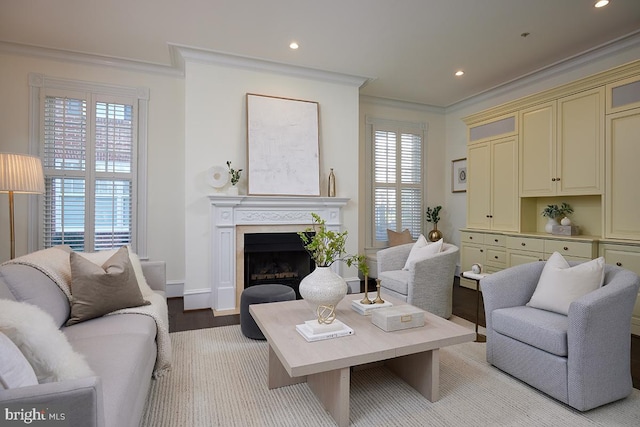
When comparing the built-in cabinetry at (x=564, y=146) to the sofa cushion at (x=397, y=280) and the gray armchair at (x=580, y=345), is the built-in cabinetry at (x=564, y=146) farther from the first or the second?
the sofa cushion at (x=397, y=280)

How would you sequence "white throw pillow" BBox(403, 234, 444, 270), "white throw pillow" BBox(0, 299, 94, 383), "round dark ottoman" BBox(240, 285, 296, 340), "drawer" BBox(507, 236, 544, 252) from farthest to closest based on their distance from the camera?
"drawer" BBox(507, 236, 544, 252) → "white throw pillow" BBox(403, 234, 444, 270) → "round dark ottoman" BBox(240, 285, 296, 340) → "white throw pillow" BBox(0, 299, 94, 383)

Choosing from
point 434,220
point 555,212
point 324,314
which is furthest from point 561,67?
point 324,314

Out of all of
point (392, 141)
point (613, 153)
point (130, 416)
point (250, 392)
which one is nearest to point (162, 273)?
point (250, 392)

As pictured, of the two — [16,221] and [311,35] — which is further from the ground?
[311,35]

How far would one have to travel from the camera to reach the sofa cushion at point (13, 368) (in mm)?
955

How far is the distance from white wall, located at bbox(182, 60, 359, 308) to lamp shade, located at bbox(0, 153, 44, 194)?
4.55 feet

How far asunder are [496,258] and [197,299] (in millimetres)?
3876

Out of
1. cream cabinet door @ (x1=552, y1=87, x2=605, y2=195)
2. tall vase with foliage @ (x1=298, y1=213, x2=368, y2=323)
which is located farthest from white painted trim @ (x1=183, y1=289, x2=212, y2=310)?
cream cabinet door @ (x1=552, y1=87, x2=605, y2=195)

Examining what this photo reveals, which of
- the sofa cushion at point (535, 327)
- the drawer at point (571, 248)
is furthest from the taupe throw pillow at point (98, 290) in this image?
the drawer at point (571, 248)

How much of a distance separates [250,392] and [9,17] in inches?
159

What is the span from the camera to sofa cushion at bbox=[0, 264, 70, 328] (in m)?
1.77

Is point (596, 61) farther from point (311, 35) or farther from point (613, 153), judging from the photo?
point (311, 35)

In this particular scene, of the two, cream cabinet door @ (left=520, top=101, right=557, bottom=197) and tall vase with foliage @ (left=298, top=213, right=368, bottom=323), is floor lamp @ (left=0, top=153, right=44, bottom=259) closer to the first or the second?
tall vase with foliage @ (left=298, top=213, right=368, bottom=323)

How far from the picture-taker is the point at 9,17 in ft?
10.5
